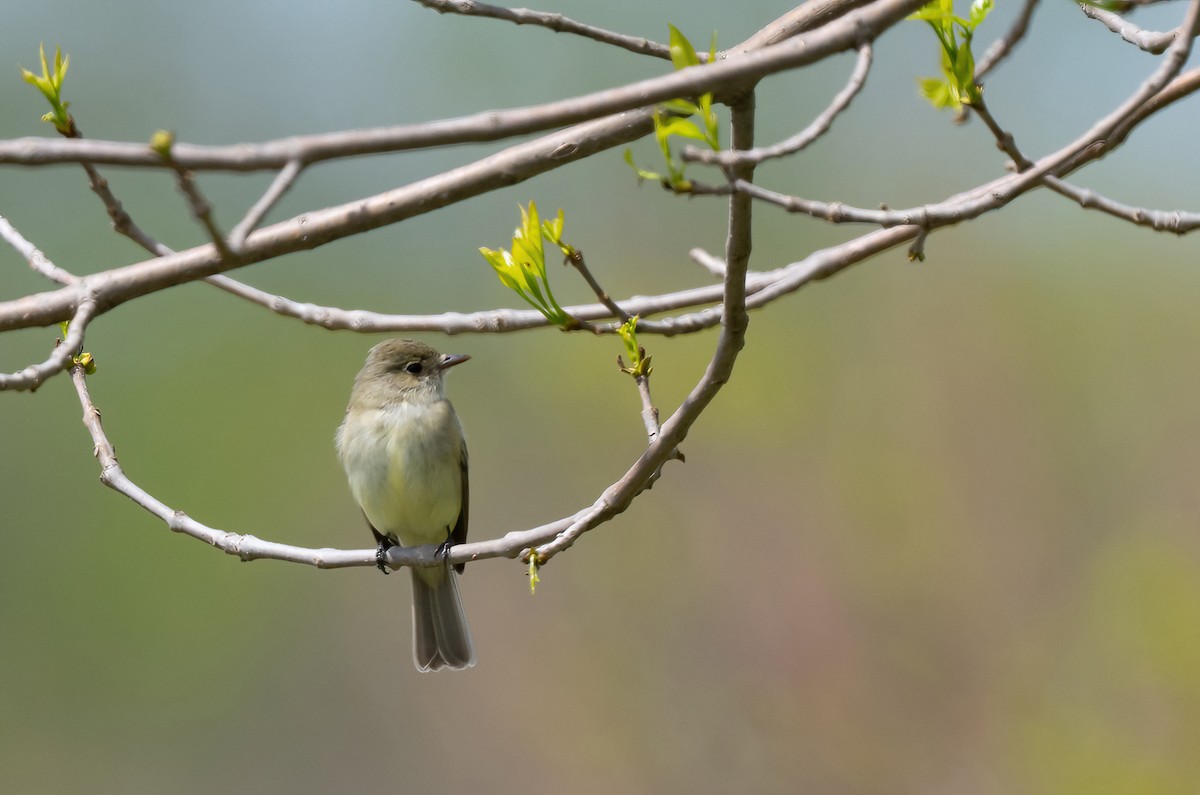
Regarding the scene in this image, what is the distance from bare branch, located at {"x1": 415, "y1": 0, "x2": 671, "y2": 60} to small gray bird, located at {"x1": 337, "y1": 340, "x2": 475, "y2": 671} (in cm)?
331

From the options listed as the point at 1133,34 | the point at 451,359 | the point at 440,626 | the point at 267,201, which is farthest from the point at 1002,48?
the point at 440,626

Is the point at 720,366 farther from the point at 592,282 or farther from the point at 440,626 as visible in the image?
the point at 440,626

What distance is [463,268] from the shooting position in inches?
690

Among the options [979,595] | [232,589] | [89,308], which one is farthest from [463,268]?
[89,308]

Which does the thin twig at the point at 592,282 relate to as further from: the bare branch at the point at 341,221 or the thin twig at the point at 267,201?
the thin twig at the point at 267,201

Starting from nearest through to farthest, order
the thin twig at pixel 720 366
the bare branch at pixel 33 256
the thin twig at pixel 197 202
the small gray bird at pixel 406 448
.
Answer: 1. the thin twig at pixel 197 202
2. the thin twig at pixel 720 366
3. the bare branch at pixel 33 256
4. the small gray bird at pixel 406 448

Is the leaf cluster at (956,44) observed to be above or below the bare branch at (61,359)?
above

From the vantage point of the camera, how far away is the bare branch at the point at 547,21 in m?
3.39

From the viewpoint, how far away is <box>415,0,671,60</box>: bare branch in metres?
3.39

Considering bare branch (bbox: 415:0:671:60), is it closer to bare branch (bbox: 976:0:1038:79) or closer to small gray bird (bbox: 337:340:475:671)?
bare branch (bbox: 976:0:1038:79)

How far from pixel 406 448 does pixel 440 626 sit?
4.61ft

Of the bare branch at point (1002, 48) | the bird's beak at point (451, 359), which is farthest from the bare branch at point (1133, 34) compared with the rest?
the bird's beak at point (451, 359)

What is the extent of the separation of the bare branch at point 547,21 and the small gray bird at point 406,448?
10.9ft

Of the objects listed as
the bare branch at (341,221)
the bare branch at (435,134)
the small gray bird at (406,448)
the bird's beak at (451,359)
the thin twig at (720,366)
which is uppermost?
the bird's beak at (451,359)
